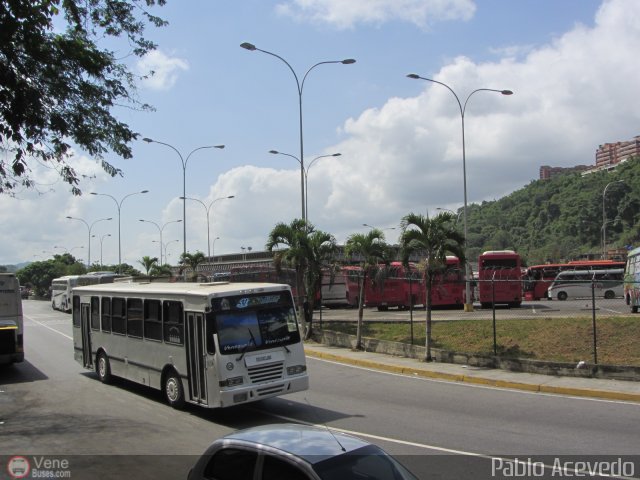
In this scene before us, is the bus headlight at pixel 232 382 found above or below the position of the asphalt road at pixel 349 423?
above

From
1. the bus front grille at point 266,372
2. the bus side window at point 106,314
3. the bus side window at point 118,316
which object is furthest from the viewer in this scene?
the bus side window at point 106,314

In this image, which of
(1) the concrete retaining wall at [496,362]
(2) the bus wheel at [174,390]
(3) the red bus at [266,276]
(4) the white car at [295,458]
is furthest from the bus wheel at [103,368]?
(3) the red bus at [266,276]

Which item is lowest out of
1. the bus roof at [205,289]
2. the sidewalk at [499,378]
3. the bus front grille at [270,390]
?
the sidewalk at [499,378]

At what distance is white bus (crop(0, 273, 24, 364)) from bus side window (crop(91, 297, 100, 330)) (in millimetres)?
2290

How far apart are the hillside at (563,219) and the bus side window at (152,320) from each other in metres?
79.0

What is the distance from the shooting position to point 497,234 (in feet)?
402

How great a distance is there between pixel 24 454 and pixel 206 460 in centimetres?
524

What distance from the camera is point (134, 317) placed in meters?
14.2

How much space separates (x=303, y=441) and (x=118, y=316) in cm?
1157

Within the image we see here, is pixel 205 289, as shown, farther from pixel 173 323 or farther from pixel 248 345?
pixel 248 345

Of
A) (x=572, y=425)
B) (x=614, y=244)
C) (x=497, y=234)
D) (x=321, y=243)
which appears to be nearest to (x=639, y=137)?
(x=497, y=234)

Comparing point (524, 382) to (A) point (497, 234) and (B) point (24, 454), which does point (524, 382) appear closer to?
(B) point (24, 454)

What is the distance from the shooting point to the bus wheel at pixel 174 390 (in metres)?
12.1

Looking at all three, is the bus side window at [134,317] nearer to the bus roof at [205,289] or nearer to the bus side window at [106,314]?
the bus roof at [205,289]
